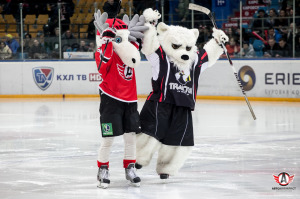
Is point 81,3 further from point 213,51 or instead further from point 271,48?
point 213,51

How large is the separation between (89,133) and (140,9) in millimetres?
5672

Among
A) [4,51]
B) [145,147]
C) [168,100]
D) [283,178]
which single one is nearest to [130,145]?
[145,147]

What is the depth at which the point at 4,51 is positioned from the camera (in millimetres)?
14062

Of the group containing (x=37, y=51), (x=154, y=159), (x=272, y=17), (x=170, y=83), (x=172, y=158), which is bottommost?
(x=154, y=159)

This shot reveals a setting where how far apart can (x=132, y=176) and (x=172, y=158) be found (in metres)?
0.39

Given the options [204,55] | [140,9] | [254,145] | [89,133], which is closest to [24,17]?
[140,9]

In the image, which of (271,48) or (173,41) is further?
(271,48)

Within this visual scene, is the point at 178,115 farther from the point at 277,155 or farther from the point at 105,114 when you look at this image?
the point at 277,155

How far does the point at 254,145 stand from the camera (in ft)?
23.5

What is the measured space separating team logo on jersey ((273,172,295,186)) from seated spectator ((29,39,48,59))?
31.3 feet

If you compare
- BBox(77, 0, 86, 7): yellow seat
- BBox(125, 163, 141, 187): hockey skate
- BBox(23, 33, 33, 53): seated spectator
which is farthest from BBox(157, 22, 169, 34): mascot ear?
BBox(77, 0, 86, 7): yellow seat

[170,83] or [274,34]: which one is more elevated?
[274,34]

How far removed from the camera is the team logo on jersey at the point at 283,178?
5.01m

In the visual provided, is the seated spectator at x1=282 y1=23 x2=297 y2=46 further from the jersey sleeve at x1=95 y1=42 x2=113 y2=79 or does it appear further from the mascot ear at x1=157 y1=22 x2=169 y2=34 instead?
the jersey sleeve at x1=95 y1=42 x2=113 y2=79
